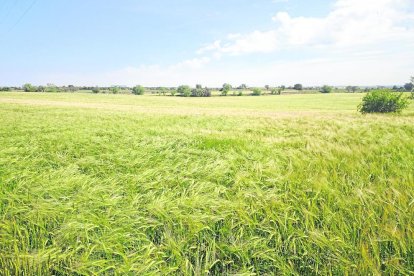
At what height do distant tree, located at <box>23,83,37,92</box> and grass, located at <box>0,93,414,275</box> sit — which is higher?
distant tree, located at <box>23,83,37,92</box>

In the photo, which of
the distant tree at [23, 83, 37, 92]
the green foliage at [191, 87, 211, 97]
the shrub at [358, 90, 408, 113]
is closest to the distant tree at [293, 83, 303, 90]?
the green foliage at [191, 87, 211, 97]

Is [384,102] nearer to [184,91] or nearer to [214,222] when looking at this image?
[214,222]

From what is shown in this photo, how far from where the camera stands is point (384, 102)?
92.0 feet

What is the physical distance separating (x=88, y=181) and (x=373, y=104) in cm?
3280

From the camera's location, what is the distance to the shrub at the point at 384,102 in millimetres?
27656

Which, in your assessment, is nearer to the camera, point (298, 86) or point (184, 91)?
point (184, 91)

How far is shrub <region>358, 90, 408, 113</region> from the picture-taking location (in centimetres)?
2766

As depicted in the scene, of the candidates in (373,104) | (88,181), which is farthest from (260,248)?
(373,104)

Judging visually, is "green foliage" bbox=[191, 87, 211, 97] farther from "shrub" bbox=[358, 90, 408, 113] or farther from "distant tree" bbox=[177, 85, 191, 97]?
"shrub" bbox=[358, 90, 408, 113]

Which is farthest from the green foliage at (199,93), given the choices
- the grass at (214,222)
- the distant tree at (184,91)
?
the grass at (214,222)

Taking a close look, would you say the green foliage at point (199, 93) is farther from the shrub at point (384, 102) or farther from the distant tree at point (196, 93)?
the shrub at point (384, 102)

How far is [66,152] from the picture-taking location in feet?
20.5

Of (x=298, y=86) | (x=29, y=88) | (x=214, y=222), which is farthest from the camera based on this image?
(x=298, y=86)

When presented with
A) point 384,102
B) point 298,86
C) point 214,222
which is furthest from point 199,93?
point 214,222
